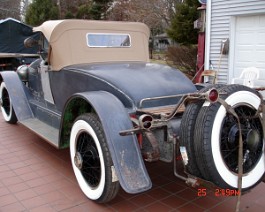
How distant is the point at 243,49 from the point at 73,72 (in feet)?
18.7

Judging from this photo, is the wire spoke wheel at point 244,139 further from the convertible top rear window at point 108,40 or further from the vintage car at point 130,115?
the convertible top rear window at point 108,40

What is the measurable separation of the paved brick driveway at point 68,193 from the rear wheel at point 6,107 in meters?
1.72

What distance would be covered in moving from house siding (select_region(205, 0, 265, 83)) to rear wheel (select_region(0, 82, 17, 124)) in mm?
5430

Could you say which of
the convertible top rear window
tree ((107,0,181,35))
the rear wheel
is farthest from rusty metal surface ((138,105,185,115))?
tree ((107,0,181,35))

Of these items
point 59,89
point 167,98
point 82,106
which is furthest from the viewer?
point 59,89

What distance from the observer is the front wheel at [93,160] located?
294 cm

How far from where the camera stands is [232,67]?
8.53m

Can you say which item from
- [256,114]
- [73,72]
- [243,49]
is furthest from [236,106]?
[243,49]

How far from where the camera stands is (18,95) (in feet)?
17.5

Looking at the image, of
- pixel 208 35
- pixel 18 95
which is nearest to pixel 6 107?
pixel 18 95

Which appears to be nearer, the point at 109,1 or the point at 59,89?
the point at 59,89

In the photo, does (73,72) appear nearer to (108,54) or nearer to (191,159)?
(108,54)

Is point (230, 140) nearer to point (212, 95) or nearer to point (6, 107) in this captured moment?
point (212, 95)

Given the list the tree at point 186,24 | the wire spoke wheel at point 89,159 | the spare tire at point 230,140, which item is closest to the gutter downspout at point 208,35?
the tree at point 186,24
